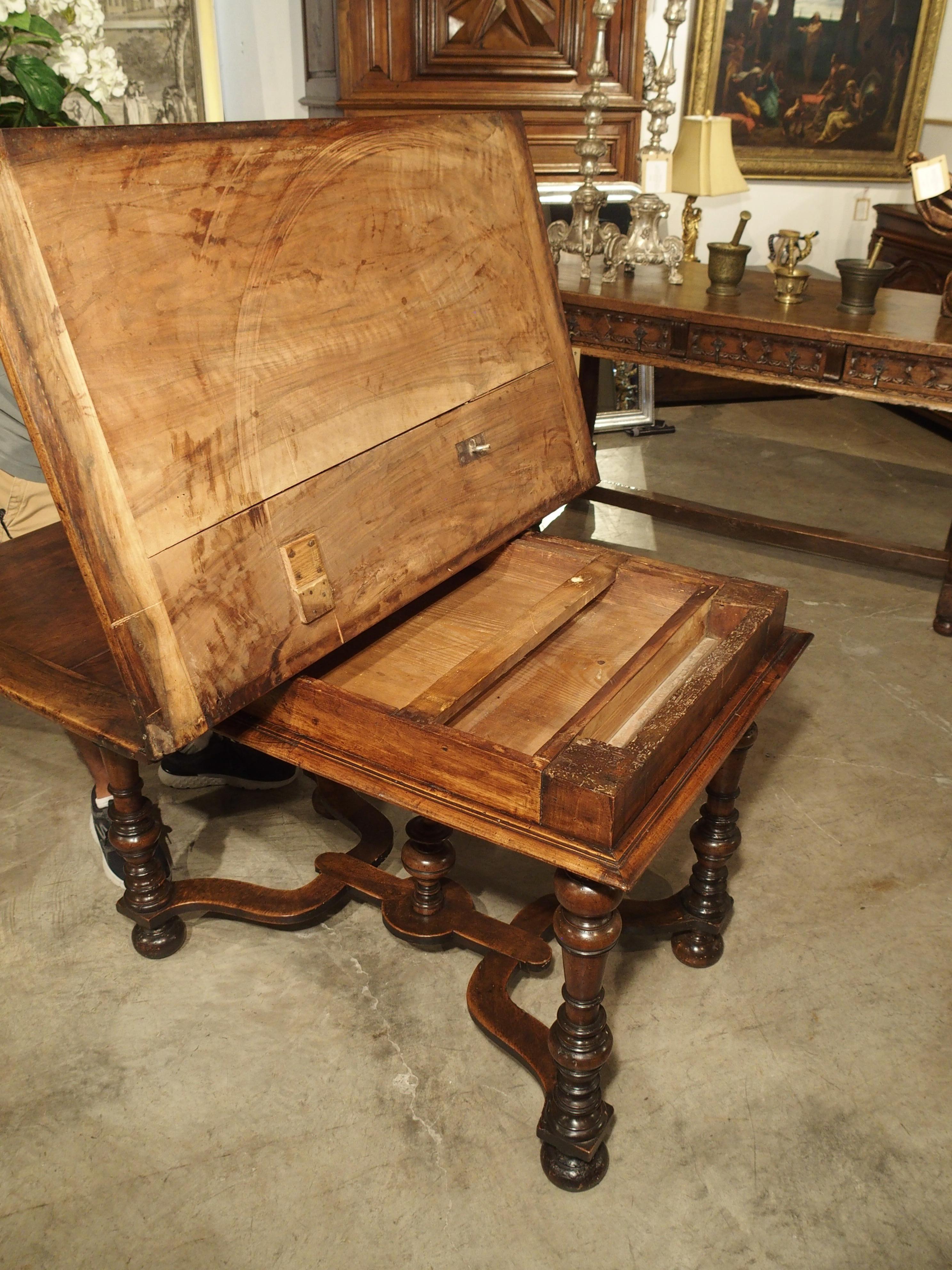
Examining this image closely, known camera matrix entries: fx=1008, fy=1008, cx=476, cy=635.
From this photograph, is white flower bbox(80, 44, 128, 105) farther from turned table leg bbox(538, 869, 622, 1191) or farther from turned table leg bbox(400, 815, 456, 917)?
turned table leg bbox(538, 869, 622, 1191)

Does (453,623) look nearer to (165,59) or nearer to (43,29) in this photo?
(43,29)

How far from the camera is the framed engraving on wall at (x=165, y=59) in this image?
396cm

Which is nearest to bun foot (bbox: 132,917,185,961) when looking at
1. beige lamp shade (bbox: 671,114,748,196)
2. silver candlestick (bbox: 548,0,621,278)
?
silver candlestick (bbox: 548,0,621,278)

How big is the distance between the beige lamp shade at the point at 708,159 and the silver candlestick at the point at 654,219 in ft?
2.69

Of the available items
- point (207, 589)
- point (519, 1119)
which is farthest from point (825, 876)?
point (207, 589)

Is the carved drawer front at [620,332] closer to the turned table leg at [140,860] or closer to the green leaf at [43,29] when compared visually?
the green leaf at [43,29]

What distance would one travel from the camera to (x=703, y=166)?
4.76 meters

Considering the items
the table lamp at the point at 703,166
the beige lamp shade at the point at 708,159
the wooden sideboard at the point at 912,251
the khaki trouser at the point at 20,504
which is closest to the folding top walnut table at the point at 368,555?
the khaki trouser at the point at 20,504

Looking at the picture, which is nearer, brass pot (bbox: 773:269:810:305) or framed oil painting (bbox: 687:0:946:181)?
brass pot (bbox: 773:269:810:305)

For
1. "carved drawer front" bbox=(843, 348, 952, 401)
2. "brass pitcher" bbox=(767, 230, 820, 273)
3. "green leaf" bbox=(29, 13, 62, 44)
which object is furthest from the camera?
"brass pitcher" bbox=(767, 230, 820, 273)

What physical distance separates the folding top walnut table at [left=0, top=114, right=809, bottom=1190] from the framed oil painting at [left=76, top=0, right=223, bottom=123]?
109 inches

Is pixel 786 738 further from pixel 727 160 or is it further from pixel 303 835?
pixel 727 160

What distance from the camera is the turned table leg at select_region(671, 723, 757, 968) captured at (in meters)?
1.90

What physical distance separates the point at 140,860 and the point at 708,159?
423 cm
